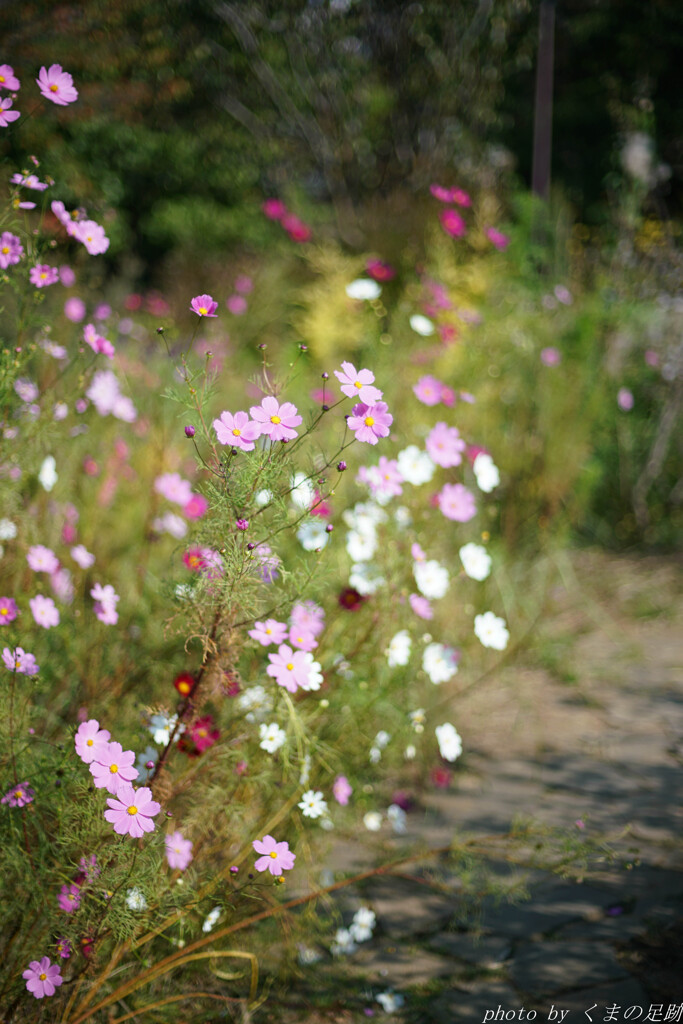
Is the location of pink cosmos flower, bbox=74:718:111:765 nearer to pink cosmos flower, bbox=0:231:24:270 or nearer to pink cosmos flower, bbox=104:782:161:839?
pink cosmos flower, bbox=104:782:161:839

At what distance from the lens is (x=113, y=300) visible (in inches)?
219

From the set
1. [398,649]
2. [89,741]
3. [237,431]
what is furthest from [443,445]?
[89,741]

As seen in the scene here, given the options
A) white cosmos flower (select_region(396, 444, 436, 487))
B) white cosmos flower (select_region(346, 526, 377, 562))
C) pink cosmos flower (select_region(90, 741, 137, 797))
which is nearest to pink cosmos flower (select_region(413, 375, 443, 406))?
white cosmos flower (select_region(396, 444, 436, 487))

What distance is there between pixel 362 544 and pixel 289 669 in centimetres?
58

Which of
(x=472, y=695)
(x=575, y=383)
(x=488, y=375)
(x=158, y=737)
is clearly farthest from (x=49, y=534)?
(x=575, y=383)

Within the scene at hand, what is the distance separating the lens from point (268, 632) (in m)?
1.19

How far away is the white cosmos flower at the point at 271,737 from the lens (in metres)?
1.27

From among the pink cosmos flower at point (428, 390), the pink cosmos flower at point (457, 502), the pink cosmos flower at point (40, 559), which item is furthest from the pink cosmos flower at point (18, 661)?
the pink cosmos flower at point (428, 390)

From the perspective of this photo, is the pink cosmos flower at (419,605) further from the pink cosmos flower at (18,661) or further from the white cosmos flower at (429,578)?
the pink cosmos flower at (18,661)

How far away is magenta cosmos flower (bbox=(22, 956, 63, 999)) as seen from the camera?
1.02 m

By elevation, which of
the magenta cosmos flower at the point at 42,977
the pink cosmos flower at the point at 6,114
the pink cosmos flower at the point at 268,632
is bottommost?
the magenta cosmos flower at the point at 42,977

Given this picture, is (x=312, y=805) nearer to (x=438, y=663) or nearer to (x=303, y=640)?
(x=303, y=640)

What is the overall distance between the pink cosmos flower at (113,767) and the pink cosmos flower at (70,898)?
0.59 feet

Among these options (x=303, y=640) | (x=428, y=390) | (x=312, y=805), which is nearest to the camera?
(x=303, y=640)
